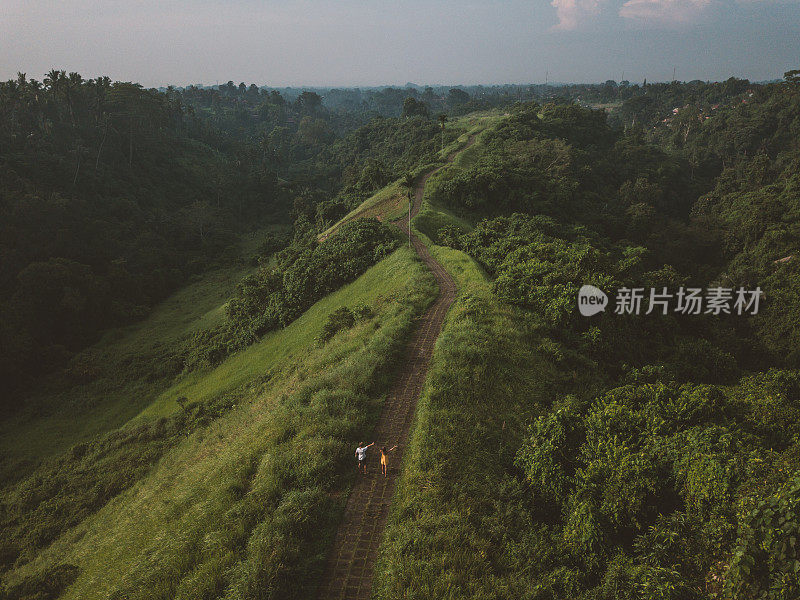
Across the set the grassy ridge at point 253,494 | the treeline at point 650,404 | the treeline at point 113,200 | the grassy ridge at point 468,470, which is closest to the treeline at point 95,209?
the treeline at point 113,200

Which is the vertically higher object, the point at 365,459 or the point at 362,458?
the point at 362,458

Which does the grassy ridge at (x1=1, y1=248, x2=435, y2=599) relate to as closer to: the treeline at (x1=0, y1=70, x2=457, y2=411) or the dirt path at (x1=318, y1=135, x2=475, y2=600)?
the dirt path at (x1=318, y1=135, x2=475, y2=600)

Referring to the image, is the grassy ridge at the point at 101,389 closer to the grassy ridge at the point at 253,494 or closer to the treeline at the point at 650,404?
the grassy ridge at the point at 253,494

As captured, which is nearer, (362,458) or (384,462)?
(384,462)

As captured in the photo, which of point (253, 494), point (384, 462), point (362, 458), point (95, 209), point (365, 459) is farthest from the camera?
point (95, 209)

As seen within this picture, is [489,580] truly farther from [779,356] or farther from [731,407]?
[779,356]

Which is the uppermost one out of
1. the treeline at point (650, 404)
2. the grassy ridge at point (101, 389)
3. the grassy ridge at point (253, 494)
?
the treeline at point (650, 404)

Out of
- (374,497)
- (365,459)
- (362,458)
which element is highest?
(362,458)

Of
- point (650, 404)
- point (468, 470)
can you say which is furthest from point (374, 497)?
point (650, 404)

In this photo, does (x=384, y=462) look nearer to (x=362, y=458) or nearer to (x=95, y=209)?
(x=362, y=458)
